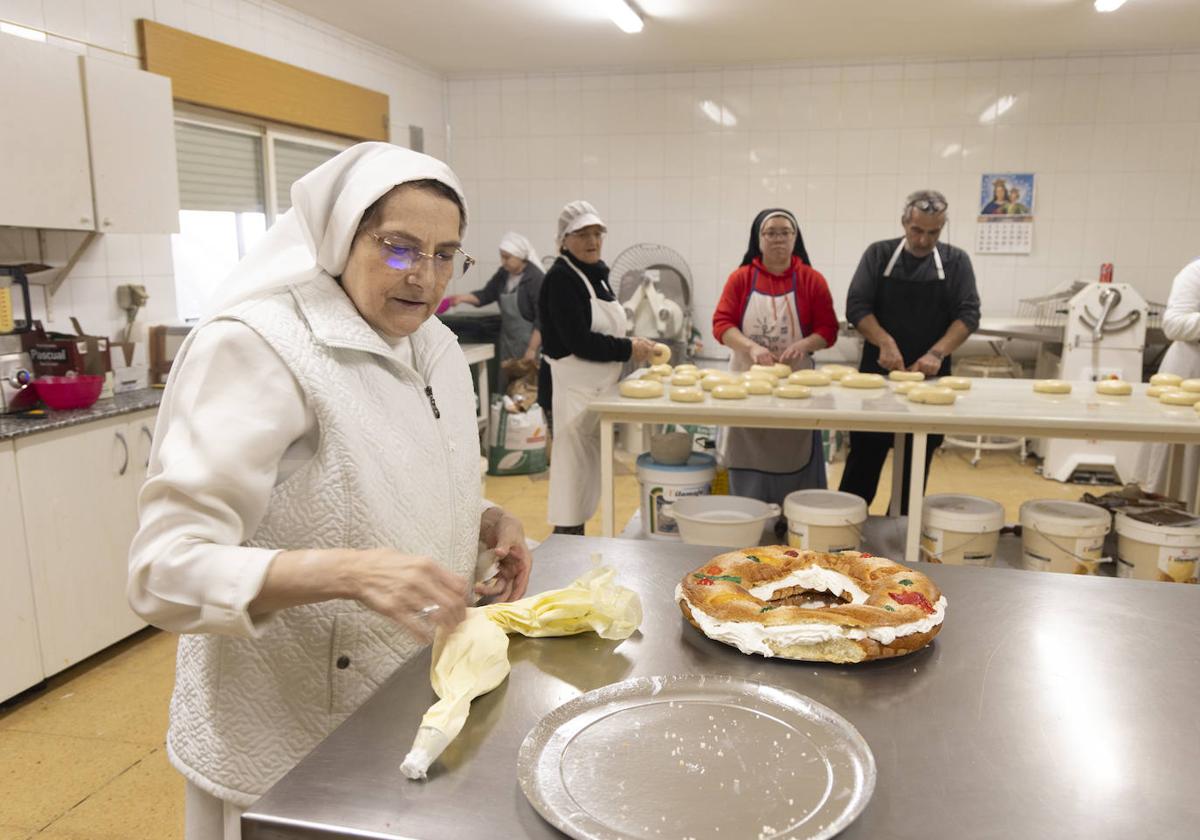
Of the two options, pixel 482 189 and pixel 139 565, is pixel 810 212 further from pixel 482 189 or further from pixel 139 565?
pixel 139 565

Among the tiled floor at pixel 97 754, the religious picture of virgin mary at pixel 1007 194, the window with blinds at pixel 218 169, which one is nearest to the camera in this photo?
the tiled floor at pixel 97 754

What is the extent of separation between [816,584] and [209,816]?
957 mm

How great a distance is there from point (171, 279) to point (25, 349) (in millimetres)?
1081

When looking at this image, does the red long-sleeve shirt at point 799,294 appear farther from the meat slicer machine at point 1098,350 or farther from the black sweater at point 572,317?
the meat slicer machine at point 1098,350

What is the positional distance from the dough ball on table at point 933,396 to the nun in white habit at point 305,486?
2.20 m

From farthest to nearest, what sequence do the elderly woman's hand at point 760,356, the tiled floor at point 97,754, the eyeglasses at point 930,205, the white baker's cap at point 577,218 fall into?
the elderly woman's hand at point 760,356 < the white baker's cap at point 577,218 < the eyeglasses at point 930,205 < the tiled floor at point 97,754

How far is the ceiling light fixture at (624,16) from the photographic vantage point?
4.73 metres

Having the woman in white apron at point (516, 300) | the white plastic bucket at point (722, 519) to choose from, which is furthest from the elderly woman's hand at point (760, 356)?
→ the woman in white apron at point (516, 300)

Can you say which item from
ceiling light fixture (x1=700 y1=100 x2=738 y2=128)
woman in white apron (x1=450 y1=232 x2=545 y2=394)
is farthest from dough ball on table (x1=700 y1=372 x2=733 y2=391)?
ceiling light fixture (x1=700 y1=100 x2=738 y2=128)

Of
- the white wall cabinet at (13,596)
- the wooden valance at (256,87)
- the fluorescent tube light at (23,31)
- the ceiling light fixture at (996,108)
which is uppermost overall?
the ceiling light fixture at (996,108)

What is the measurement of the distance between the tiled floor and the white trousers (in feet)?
3.74

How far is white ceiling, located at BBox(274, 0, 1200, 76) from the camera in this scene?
189 inches

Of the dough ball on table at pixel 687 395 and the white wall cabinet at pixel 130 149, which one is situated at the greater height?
the white wall cabinet at pixel 130 149

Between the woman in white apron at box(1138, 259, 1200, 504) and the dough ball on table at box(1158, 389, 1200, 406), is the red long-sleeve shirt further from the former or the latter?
the woman in white apron at box(1138, 259, 1200, 504)
